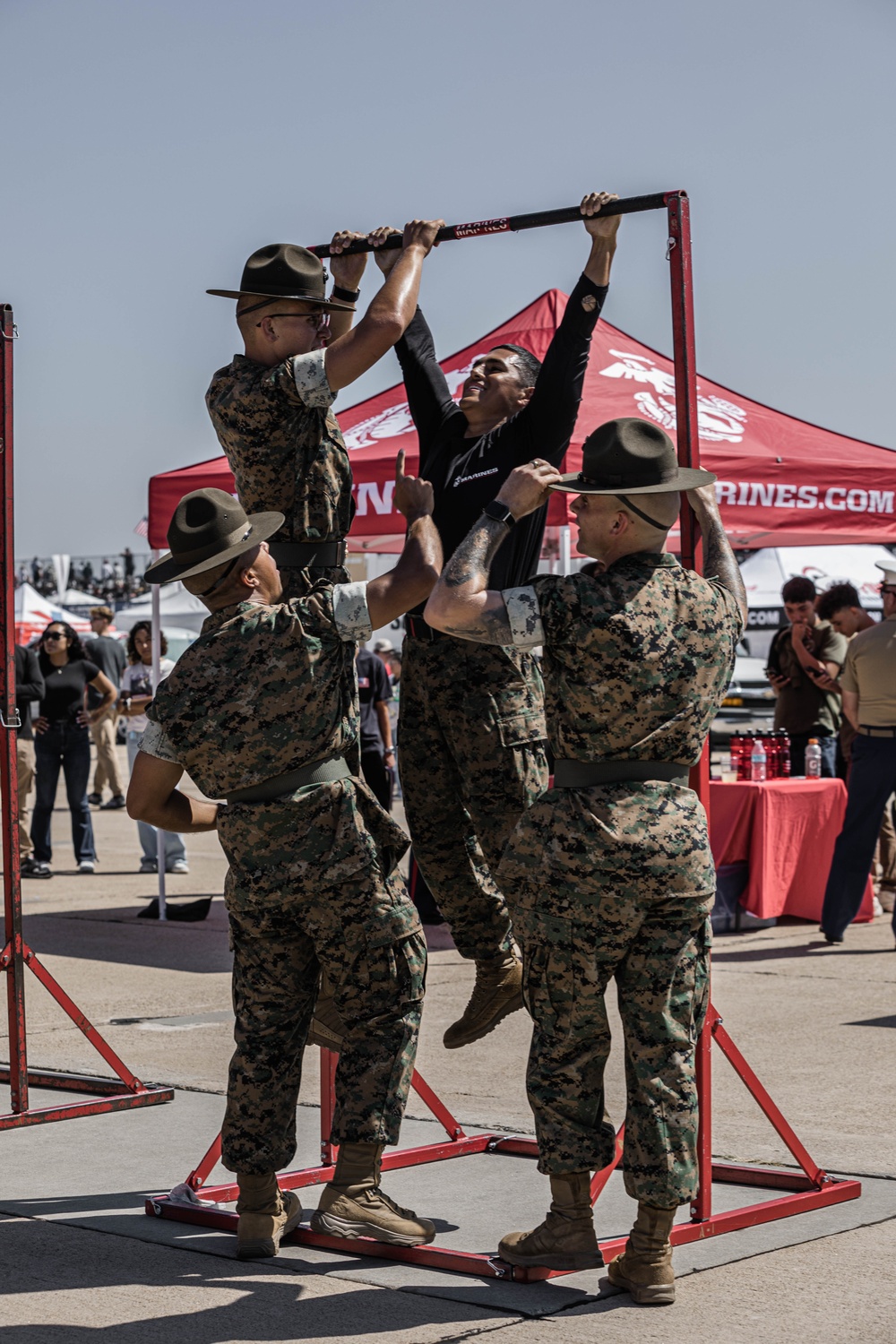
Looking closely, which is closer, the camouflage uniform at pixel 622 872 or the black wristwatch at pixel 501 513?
the camouflage uniform at pixel 622 872

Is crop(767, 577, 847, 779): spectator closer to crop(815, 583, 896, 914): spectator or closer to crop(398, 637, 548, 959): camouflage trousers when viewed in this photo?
crop(815, 583, 896, 914): spectator

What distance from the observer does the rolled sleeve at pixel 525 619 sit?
3912 mm

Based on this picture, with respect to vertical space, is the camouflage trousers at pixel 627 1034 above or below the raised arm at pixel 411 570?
below

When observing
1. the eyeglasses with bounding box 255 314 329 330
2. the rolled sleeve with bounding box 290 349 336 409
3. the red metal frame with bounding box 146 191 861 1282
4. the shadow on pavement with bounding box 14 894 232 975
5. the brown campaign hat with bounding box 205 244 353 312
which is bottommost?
the shadow on pavement with bounding box 14 894 232 975

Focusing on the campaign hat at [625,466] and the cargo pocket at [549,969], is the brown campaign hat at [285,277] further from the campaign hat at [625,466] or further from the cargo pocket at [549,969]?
the cargo pocket at [549,969]

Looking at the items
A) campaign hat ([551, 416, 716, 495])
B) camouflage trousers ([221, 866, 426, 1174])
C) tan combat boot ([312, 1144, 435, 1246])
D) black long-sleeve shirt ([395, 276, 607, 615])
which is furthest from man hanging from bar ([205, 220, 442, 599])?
tan combat boot ([312, 1144, 435, 1246])

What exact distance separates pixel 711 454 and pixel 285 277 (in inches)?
224

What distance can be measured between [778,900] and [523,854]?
22.0 ft

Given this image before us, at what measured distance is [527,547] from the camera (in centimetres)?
482

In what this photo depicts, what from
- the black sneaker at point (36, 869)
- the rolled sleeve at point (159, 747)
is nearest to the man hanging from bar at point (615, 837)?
the rolled sleeve at point (159, 747)

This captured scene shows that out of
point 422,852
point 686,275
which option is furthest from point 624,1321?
point 686,275

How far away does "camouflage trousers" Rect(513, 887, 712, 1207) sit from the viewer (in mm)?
3887

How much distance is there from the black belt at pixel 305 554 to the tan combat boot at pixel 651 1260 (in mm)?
1864

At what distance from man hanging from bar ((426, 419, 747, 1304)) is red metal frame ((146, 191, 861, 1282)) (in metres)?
0.23
